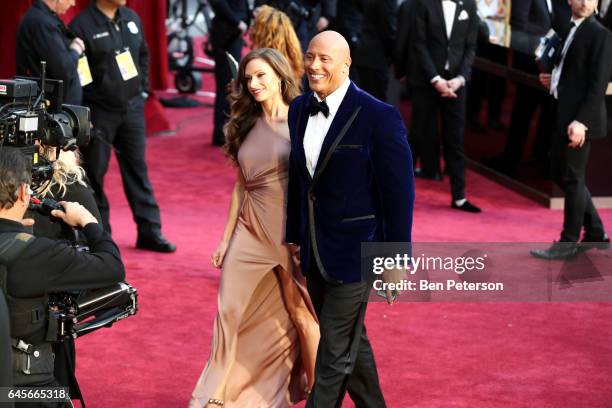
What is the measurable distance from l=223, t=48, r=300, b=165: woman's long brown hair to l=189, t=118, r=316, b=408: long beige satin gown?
4cm

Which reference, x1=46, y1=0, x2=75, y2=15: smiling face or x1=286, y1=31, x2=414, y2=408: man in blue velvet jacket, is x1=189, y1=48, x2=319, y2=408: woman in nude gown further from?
x1=46, y1=0, x2=75, y2=15: smiling face

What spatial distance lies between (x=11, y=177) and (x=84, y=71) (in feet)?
12.7

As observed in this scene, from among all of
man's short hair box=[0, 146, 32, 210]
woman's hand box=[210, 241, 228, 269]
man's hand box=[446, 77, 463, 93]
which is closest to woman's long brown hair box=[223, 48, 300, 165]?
woman's hand box=[210, 241, 228, 269]

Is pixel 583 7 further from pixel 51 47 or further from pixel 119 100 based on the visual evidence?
pixel 51 47

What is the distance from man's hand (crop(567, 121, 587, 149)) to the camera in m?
7.13

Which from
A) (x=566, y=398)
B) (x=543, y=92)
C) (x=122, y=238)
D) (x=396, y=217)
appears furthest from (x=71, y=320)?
(x=543, y=92)

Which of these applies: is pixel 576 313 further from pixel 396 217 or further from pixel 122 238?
pixel 122 238

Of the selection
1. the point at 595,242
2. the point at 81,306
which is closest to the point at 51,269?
the point at 81,306

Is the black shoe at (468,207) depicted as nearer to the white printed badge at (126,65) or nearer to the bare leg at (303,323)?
the white printed badge at (126,65)

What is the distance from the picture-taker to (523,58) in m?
9.70

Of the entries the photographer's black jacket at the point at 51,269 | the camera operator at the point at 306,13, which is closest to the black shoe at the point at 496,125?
the camera operator at the point at 306,13

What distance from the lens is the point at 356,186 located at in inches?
164

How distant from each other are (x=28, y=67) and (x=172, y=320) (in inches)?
77.3

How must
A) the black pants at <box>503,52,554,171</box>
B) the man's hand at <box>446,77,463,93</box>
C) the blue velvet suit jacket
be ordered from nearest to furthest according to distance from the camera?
the blue velvet suit jacket
the man's hand at <box>446,77,463,93</box>
the black pants at <box>503,52,554,171</box>
